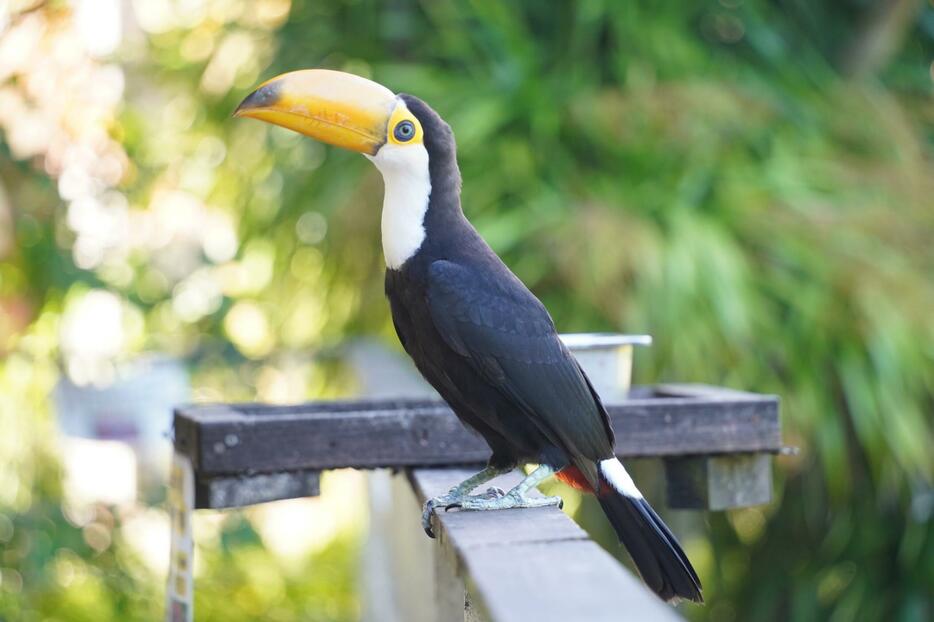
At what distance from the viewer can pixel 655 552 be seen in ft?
4.79

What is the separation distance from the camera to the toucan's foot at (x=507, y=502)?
56.9 inches

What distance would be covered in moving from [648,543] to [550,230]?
1450 mm

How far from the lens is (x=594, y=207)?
289 centimetres

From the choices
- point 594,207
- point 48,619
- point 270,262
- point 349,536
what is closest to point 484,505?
point 594,207

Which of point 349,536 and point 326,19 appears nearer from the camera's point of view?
point 326,19

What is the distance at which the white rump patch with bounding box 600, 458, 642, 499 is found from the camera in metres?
1.49

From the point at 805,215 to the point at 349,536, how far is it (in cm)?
274

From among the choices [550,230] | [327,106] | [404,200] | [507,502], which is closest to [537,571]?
[507,502]

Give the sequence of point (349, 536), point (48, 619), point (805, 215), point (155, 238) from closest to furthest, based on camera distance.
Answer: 1. point (805, 215)
2. point (48, 619)
3. point (155, 238)
4. point (349, 536)

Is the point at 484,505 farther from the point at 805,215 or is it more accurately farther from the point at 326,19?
the point at 326,19

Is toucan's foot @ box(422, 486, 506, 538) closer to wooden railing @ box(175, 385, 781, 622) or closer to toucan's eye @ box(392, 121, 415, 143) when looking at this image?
wooden railing @ box(175, 385, 781, 622)

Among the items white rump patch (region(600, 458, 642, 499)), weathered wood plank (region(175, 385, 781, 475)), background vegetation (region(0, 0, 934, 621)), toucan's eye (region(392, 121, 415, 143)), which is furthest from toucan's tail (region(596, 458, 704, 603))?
background vegetation (region(0, 0, 934, 621))

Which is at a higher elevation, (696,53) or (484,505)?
(696,53)

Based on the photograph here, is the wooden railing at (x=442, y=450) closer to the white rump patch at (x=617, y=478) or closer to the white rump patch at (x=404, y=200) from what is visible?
the white rump patch at (x=617, y=478)
